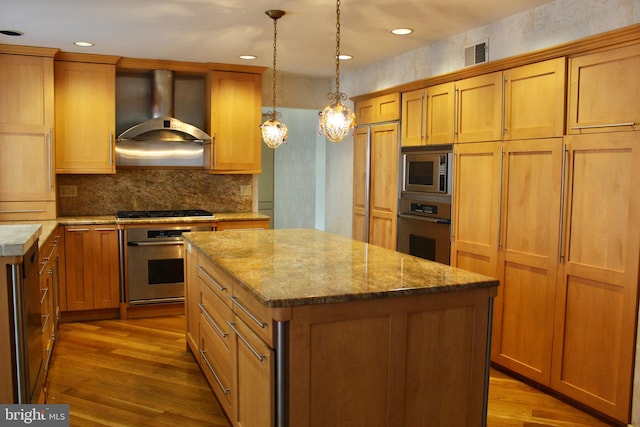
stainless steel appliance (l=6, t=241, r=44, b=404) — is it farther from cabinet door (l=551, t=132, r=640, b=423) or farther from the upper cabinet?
the upper cabinet

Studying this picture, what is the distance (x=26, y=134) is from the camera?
183 inches

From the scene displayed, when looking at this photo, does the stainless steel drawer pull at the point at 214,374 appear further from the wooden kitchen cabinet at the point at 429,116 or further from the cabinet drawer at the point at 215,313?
the wooden kitchen cabinet at the point at 429,116

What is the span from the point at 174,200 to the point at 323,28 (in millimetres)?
2647

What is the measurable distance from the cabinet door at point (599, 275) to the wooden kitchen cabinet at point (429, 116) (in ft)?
3.80

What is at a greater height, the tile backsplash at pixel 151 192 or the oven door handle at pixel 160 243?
the tile backsplash at pixel 151 192

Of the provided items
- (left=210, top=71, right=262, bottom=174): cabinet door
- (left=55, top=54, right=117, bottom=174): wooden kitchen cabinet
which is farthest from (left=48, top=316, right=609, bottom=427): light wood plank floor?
(left=210, top=71, right=262, bottom=174): cabinet door

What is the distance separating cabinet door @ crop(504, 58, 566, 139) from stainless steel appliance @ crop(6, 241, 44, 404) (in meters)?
2.99

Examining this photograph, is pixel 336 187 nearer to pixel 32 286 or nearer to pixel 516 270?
pixel 516 270

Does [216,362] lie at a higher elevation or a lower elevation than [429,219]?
lower

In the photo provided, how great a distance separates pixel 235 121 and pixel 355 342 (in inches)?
148

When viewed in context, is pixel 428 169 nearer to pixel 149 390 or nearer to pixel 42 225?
pixel 149 390

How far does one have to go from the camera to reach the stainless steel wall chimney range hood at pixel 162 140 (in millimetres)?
5121

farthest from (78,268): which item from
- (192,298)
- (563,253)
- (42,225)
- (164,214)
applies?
(563,253)

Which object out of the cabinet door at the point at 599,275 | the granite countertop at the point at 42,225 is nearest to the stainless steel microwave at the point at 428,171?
the cabinet door at the point at 599,275
